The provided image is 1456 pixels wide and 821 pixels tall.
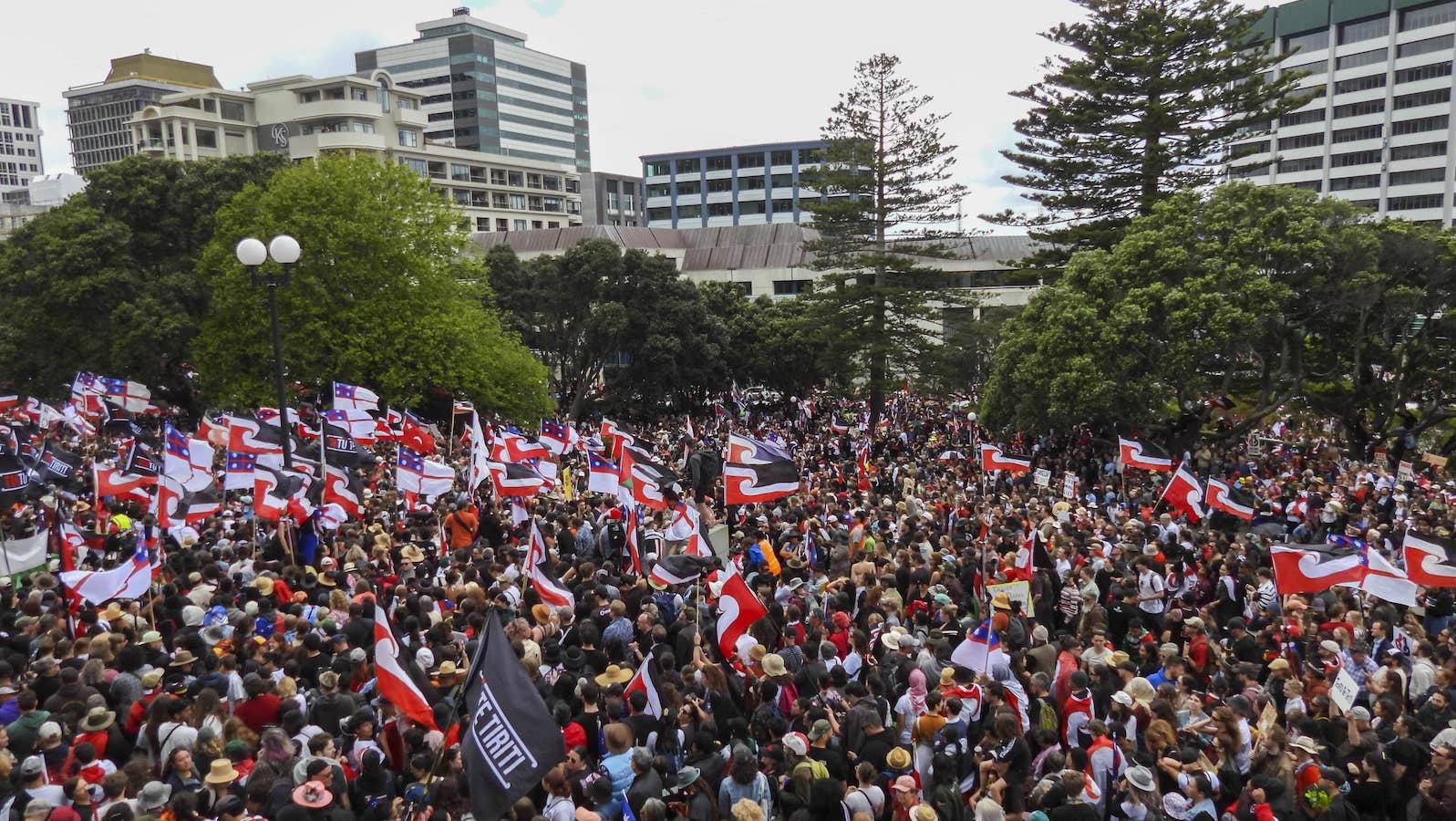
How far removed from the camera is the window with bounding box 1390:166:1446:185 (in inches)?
2660

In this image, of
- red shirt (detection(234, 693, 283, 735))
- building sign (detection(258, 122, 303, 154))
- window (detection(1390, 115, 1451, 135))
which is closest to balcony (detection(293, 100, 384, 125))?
building sign (detection(258, 122, 303, 154))

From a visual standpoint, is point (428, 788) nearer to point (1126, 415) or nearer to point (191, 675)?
point (191, 675)

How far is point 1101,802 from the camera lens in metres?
6.08

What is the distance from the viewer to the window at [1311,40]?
236ft

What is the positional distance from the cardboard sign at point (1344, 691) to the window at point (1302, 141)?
81.4m

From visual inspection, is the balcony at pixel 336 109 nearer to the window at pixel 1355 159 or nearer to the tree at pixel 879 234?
the tree at pixel 879 234

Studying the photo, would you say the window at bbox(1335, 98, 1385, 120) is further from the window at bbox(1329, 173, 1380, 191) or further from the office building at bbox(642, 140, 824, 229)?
the office building at bbox(642, 140, 824, 229)

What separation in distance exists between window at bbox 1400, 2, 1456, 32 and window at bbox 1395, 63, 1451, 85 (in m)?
2.72

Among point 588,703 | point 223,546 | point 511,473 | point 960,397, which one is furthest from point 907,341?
point 588,703

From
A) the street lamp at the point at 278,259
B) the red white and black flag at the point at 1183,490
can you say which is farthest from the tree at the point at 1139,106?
the street lamp at the point at 278,259

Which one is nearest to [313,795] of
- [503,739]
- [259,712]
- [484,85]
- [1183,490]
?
[503,739]

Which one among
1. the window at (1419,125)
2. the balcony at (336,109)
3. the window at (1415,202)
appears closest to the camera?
the balcony at (336,109)

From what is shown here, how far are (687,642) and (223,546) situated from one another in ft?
23.0

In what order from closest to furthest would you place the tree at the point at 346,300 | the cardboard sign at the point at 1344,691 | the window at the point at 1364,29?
the cardboard sign at the point at 1344,691
the tree at the point at 346,300
the window at the point at 1364,29
